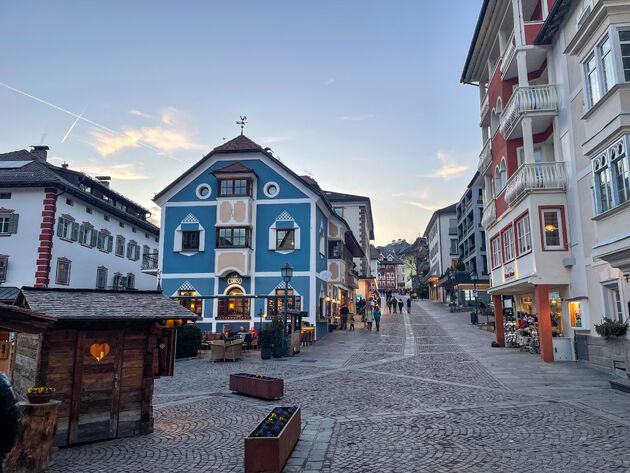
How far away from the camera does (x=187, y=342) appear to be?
73.3ft

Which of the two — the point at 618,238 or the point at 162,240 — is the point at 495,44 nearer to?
the point at 618,238

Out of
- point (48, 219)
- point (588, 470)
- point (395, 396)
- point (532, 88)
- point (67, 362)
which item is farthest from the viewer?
point (48, 219)

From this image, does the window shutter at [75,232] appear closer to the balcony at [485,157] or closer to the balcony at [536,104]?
the balcony at [485,157]

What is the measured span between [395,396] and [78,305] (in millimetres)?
8234

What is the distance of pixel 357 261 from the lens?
60.2 m

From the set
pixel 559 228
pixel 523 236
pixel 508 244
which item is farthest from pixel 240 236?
pixel 559 228

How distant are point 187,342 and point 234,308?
26.9 ft

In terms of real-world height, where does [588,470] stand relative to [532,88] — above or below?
below

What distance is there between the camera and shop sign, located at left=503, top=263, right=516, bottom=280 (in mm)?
21123

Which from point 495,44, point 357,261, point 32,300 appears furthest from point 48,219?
point 357,261

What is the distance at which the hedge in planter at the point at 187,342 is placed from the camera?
22.1 meters

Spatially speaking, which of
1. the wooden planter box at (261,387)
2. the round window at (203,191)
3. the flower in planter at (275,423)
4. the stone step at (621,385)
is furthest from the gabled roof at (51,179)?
the stone step at (621,385)

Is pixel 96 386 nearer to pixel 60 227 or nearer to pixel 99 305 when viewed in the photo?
pixel 99 305

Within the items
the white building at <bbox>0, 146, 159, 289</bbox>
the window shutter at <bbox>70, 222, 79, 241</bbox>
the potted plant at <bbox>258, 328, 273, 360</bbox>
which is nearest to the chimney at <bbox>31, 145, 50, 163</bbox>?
the white building at <bbox>0, 146, 159, 289</bbox>
